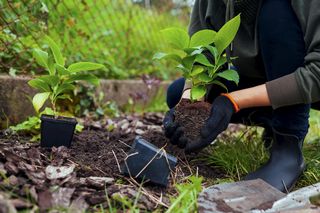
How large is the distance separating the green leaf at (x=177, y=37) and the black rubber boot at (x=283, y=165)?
0.54 m

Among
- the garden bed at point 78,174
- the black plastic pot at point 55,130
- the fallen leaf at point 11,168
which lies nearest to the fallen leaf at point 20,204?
the garden bed at point 78,174

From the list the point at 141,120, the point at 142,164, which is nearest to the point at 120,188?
the point at 142,164

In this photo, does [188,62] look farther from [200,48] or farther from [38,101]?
[38,101]

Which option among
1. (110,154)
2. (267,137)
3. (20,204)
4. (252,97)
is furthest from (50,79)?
(267,137)

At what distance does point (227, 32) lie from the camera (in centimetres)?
166

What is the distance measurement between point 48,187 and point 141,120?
147cm

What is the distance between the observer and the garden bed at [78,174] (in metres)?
1.26

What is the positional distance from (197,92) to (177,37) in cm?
23

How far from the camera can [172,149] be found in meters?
1.89

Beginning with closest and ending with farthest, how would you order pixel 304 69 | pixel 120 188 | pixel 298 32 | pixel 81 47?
pixel 120 188 < pixel 304 69 < pixel 298 32 < pixel 81 47

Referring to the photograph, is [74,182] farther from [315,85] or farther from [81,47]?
[81,47]

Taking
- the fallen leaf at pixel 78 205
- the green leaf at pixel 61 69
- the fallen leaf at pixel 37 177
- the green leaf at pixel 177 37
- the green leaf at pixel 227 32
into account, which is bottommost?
the fallen leaf at pixel 78 205

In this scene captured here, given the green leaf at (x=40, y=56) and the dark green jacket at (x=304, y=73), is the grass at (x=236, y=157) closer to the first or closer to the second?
the dark green jacket at (x=304, y=73)

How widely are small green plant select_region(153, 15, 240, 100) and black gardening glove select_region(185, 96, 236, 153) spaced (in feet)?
0.30
